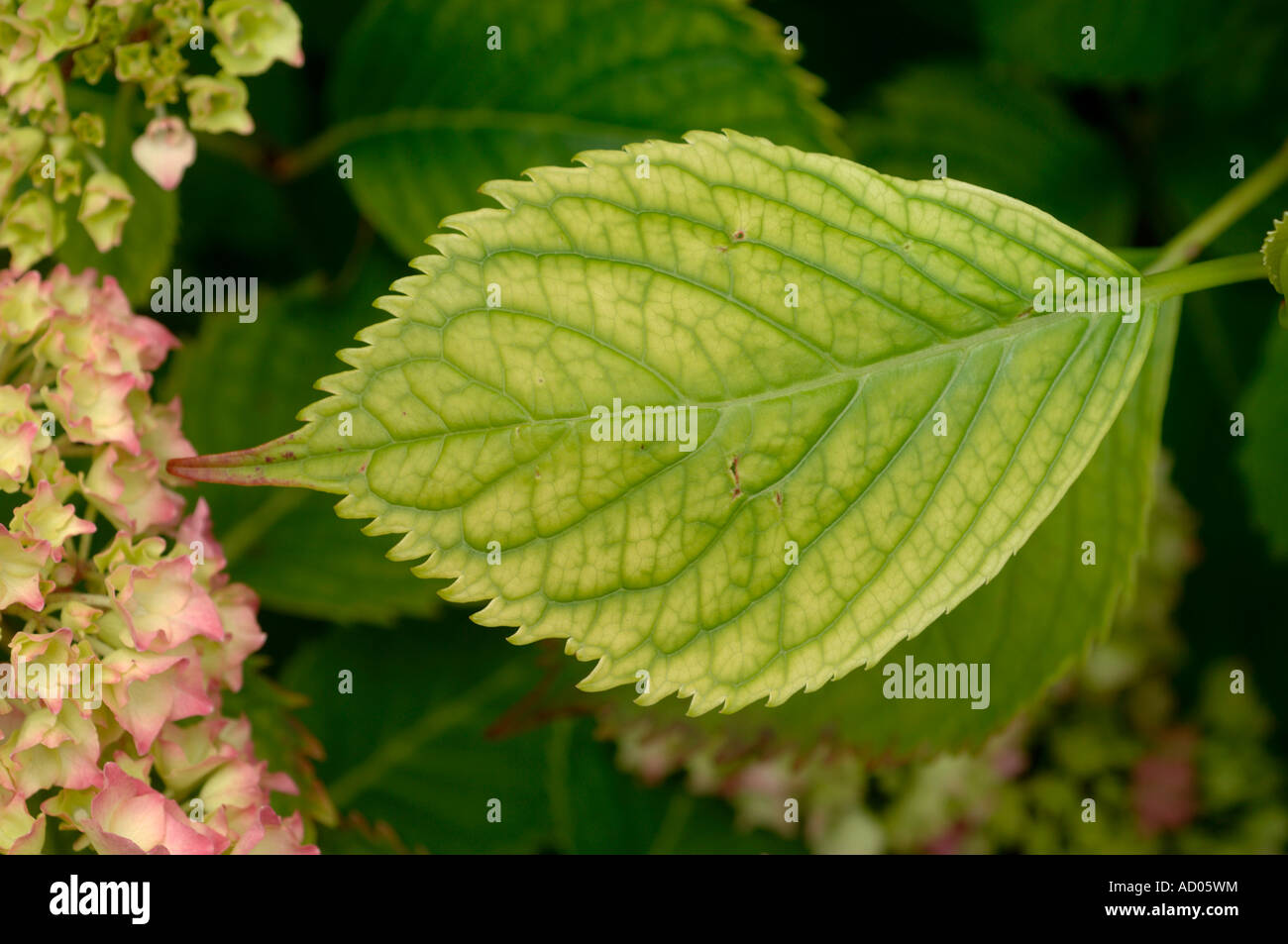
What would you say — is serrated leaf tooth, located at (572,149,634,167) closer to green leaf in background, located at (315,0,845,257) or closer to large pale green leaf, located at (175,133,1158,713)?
large pale green leaf, located at (175,133,1158,713)

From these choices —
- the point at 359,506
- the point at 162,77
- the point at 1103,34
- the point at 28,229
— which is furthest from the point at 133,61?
the point at 1103,34

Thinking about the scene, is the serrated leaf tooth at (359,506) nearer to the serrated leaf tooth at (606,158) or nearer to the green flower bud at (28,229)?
the serrated leaf tooth at (606,158)

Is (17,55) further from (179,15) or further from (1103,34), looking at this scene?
(1103,34)

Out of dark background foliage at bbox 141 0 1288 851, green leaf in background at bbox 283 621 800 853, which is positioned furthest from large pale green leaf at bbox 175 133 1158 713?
green leaf in background at bbox 283 621 800 853

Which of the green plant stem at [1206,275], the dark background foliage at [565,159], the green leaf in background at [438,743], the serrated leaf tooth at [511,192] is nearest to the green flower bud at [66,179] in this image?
the dark background foliage at [565,159]
